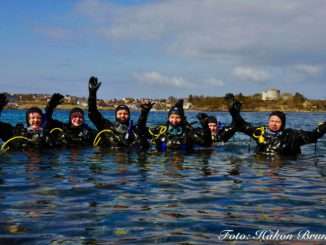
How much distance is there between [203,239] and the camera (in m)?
5.79

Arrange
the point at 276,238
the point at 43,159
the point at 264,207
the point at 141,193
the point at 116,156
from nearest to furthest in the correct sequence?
the point at 276,238, the point at 264,207, the point at 141,193, the point at 43,159, the point at 116,156

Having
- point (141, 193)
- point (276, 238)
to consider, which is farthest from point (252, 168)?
point (276, 238)

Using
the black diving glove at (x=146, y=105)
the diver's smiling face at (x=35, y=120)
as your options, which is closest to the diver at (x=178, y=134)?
the black diving glove at (x=146, y=105)

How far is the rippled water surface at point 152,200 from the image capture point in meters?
6.04

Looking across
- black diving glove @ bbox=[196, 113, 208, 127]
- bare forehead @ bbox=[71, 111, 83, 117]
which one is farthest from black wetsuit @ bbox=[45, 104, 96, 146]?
black diving glove @ bbox=[196, 113, 208, 127]

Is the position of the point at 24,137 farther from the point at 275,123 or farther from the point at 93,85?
the point at 275,123

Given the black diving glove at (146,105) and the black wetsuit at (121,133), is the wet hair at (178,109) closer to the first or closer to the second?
the black diving glove at (146,105)

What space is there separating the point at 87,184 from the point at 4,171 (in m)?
2.52

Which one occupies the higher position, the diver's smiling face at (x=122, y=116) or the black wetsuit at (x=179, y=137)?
the diver's smiling face at (x=122, y=116)

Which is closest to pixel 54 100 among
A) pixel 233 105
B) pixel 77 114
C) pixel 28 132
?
pixel 77 114

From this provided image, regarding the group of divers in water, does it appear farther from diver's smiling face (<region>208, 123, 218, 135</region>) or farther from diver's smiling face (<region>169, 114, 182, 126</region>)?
diver's smiling face (<region>208, 123, 218, 135</region>)

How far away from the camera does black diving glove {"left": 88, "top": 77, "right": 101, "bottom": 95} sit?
1537cm

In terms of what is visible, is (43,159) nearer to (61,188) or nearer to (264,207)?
(61,188)

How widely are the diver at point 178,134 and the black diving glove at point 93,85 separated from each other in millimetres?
2250
